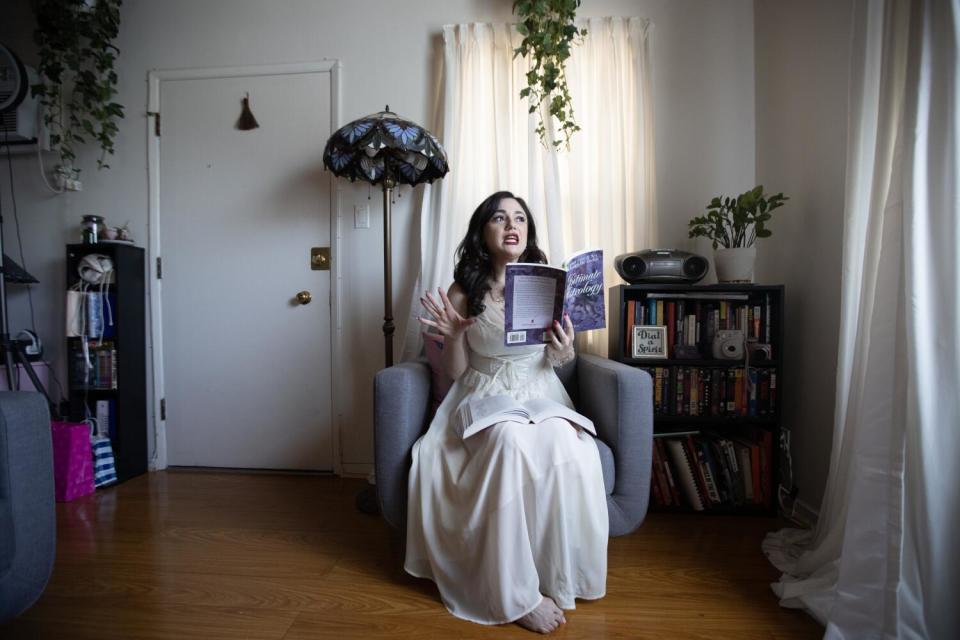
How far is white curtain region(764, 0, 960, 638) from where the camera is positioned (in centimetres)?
86

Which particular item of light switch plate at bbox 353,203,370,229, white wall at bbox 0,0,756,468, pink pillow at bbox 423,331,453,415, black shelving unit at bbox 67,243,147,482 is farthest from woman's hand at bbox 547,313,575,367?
black shelving unit at bbox 67,243,147,482

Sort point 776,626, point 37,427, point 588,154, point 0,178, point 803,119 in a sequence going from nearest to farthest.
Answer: point 37,427, point 776,626, point 803,119, point 588,154, point 0,178

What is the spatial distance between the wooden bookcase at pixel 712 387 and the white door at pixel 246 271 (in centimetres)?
153

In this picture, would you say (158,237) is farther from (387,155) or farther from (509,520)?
(509,520)

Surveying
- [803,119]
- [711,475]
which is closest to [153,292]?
[711,475]

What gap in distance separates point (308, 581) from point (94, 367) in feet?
5.41

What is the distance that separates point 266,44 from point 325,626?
250cm

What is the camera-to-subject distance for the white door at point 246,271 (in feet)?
6.79

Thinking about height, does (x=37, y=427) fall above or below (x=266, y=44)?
below

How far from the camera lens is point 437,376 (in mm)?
1540

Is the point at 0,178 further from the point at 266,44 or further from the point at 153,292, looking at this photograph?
the point at 266,44

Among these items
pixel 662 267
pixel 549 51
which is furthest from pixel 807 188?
pixel 549 51

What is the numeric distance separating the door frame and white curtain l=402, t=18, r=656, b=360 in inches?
17.4

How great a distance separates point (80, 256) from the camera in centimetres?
201
